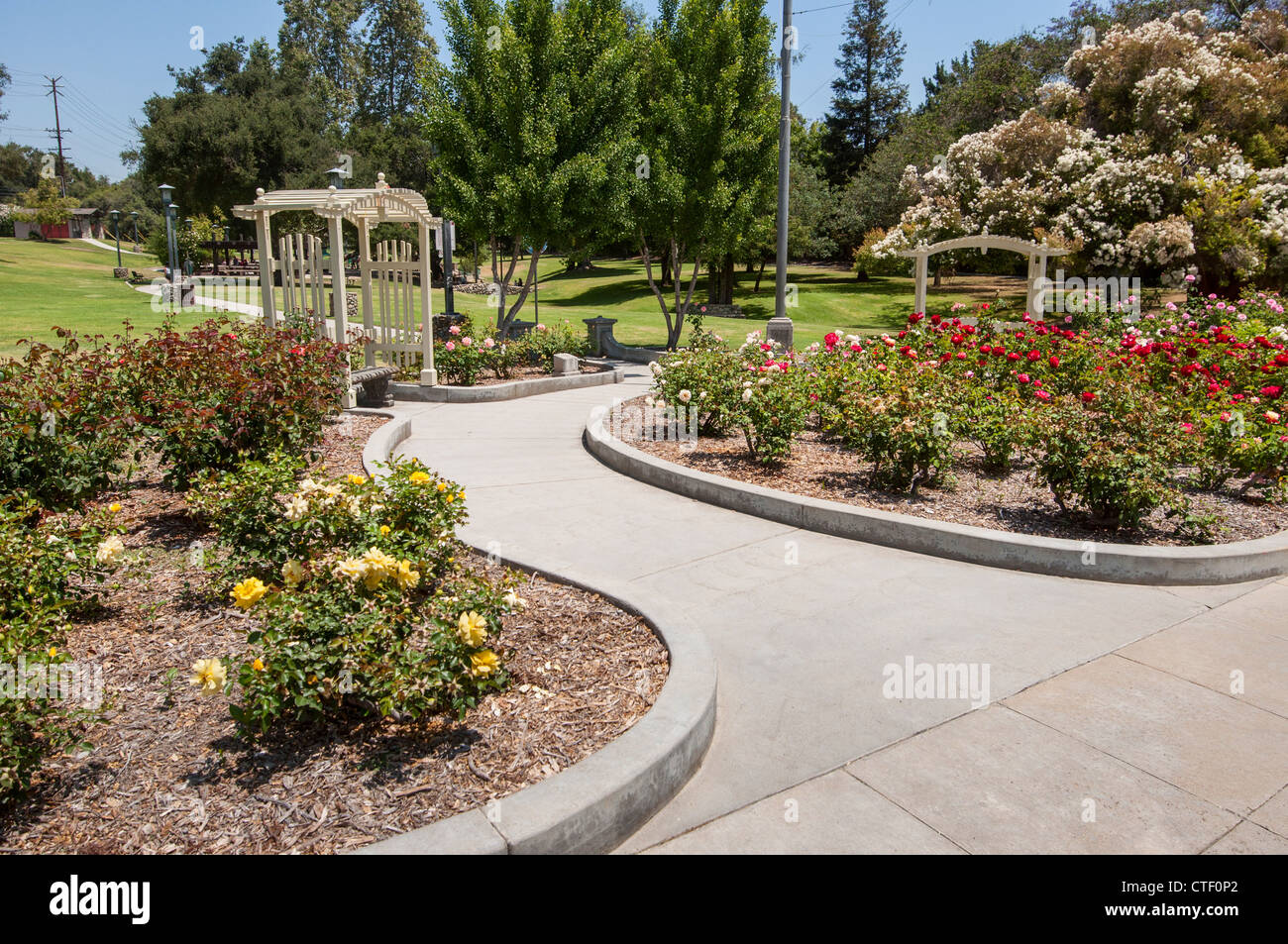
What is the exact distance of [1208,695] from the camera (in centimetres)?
379

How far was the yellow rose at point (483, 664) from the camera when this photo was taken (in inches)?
118

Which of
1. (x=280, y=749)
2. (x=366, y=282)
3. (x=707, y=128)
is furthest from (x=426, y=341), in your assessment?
(x=280, y=749)

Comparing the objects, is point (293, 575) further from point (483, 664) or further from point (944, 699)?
point (944, 699)

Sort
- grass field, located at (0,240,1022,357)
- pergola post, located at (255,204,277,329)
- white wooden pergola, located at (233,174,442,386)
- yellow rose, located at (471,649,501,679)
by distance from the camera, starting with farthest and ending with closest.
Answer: grass field, located at (0,240,1022,357) → pergola post, located at (255,204,277,329) → white wooden pergola, located at (233,174,442,386) → yellow rose, located at (471,649,501,679)

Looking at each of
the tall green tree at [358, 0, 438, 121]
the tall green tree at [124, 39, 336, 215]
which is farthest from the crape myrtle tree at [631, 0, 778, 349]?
the tall green tree at [358, 0, 438, 121]

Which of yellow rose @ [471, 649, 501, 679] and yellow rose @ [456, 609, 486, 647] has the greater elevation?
yellow rose @ [456, 609, 486, 647]

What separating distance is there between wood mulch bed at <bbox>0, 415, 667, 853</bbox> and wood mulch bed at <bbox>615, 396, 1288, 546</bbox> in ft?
9.64

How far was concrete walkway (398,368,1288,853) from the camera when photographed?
291cm

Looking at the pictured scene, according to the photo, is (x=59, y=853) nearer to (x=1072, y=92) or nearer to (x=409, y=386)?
(x=409, y=386)

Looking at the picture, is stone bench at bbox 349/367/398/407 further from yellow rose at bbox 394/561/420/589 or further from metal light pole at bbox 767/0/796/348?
yellow rose at bbox 394/561/420/589

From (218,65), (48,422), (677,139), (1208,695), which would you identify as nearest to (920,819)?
(1208,695)

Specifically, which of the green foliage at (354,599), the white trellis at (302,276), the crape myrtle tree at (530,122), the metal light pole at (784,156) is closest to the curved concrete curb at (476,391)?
the white trellis at (302,276)

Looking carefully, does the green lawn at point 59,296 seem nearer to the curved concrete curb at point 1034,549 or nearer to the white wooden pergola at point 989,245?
the curved concrete curb at point 1034,549

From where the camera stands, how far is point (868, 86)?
54.7m
